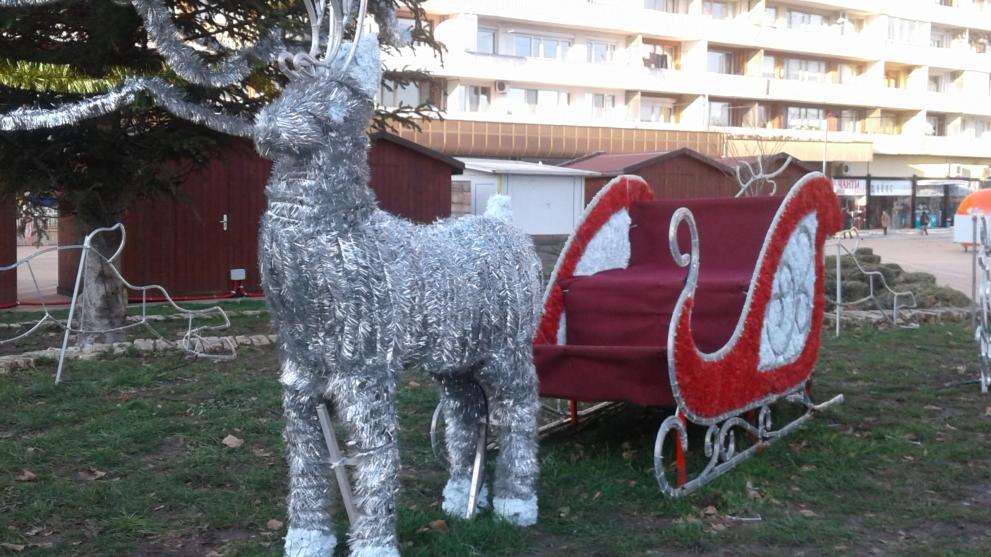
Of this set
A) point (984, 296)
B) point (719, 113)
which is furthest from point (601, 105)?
point (984, 296)

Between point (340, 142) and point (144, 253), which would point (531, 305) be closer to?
point (340, 142)

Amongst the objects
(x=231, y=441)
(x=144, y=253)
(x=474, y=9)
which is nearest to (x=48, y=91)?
(x=231, y=441)

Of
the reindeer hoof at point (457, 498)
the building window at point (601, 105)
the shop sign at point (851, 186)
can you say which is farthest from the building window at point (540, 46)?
the reindeer hoof at point (457, 498)

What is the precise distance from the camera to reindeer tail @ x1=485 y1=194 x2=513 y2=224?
4.57m

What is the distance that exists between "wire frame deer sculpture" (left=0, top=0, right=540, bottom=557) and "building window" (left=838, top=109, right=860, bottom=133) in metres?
40.3

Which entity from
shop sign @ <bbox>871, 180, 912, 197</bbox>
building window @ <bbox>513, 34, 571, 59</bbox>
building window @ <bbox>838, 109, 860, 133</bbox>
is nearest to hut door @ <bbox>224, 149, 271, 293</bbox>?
building window @ <bbox>513, 34, 571, 59</bbox>

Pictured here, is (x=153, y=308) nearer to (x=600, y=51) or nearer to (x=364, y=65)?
(x=364, y=65)

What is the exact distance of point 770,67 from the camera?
39.4 m

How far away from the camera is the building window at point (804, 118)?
39531mm

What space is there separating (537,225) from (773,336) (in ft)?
53.2

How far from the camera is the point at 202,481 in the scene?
515 centimetres

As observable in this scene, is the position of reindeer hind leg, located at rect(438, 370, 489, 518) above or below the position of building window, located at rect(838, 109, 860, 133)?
below

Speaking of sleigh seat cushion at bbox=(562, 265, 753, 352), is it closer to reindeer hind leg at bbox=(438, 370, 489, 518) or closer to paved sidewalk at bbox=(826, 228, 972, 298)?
reindeer hind leg at bbox=(438, 370, 489, 518)

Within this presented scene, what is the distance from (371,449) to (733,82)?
118 ft
